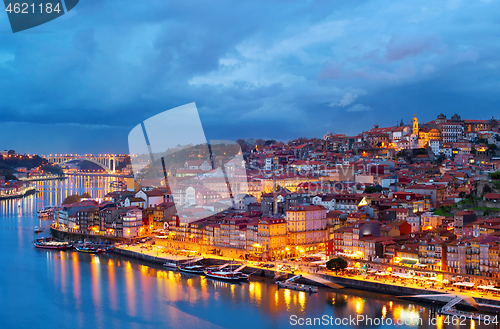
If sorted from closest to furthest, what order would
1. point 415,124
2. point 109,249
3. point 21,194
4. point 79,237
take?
1. point 109,249
2. point 79,237
3. point 415,124
4. point 21,194

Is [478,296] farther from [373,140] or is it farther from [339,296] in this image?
[373,140]

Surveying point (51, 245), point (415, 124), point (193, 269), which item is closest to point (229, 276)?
point (193, 269)

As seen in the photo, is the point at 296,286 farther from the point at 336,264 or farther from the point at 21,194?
the point at 21,194

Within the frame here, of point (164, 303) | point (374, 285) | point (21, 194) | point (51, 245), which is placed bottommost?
point (164, 303)

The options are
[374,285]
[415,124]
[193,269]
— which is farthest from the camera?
[415,124]

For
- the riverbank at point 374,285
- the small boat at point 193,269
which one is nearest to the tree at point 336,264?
the riverbank at point 374,285

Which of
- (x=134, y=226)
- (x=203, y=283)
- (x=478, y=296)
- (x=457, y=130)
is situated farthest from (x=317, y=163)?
(x=478, y=296)

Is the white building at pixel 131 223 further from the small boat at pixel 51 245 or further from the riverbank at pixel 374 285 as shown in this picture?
the riverbank at pixel 374 285
